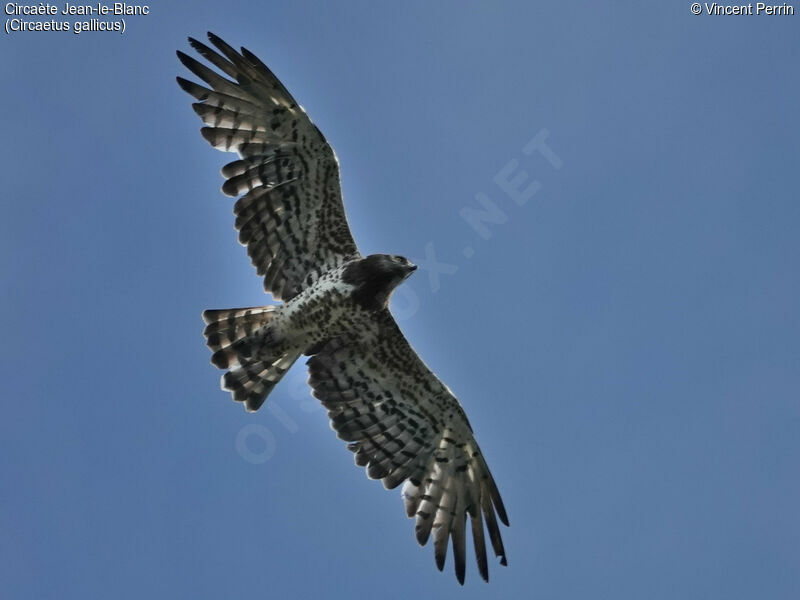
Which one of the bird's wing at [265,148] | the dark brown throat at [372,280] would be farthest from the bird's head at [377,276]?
the bird's wing at [265,148]

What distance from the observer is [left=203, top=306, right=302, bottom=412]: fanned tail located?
54.1ft

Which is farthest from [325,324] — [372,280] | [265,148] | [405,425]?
[265,148]

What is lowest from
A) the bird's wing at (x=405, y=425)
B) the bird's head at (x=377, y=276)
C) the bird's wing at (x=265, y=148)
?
the bird's wing at (x=405, y=425)

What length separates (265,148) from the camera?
647 inches

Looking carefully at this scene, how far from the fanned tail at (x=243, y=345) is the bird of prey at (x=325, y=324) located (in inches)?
0.5

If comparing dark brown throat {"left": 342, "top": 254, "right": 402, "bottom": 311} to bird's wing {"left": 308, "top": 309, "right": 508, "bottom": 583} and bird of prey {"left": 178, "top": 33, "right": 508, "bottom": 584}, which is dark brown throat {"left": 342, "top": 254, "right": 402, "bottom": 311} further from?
bird's wing {"left": 308, "top": 309, "right": 508, "bottom": 583}

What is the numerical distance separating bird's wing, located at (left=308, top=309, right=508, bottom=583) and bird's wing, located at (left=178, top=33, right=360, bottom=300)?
3.59ft

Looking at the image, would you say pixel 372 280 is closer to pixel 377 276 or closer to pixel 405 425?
pixel 377 276

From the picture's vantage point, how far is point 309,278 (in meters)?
16.6

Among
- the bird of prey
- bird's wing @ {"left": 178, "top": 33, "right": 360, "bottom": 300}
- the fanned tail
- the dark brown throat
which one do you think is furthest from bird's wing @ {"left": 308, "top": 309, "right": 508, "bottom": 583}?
bird's wing @ {"left": 178, "top": 33, "right": 360, "bottom": 300}

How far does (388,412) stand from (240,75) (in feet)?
14.4

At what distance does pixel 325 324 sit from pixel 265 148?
2186 mm

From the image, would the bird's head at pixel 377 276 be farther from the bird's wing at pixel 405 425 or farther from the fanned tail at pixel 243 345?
the fanned tail at pixel 243 345

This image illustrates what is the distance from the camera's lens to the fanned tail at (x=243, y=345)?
16.5 meters
